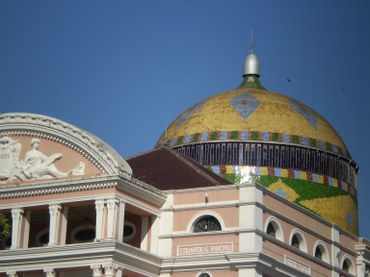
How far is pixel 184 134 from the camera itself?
6197cm

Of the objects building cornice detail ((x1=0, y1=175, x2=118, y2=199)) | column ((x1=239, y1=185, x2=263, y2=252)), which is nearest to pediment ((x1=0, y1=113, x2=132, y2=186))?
building cornice detail ((x1=0, y1=175, x2=118, y2=199))

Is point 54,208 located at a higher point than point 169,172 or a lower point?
lower

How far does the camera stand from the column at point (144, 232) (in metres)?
48.4

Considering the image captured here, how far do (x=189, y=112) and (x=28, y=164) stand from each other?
54.2 feet

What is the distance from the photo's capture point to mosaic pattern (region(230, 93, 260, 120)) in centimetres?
6159

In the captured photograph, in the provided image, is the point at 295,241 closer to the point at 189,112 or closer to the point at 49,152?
the point at 49,152

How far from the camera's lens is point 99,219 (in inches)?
1828

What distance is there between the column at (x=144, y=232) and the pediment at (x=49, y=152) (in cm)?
250

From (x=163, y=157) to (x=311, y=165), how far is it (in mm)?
10134

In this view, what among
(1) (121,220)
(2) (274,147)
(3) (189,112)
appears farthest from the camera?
(3) (189,112)

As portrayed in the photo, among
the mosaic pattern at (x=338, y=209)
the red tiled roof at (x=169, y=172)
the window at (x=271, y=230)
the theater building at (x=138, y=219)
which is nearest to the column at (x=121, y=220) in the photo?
the theater building at (x=138, y=219)

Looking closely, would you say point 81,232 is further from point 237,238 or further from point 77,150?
point 237,238

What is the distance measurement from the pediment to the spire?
2039 centimetres

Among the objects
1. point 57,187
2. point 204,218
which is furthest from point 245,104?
point 57,187
